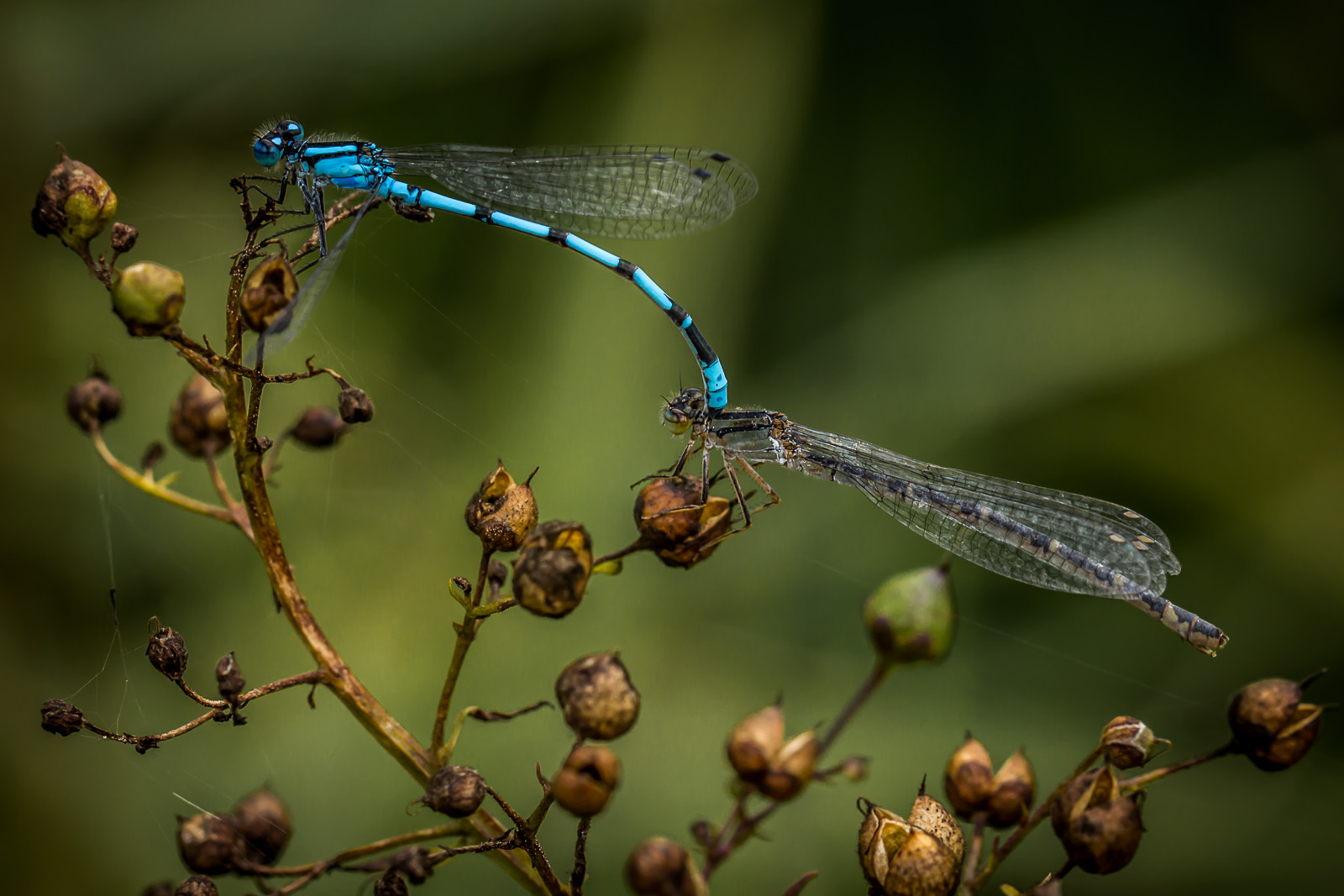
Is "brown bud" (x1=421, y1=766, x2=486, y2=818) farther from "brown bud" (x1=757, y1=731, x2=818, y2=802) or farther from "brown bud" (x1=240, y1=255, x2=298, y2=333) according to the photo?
"brown bud" (x1=240, y1=255, x2=298, y2=333)

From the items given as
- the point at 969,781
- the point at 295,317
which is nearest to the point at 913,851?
the point at 969,781

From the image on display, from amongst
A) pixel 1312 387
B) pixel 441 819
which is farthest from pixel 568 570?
pixel 1312 387

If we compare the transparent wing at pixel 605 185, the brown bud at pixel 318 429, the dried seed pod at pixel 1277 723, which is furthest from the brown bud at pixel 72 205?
the dried seed pod at pixel 1277 723

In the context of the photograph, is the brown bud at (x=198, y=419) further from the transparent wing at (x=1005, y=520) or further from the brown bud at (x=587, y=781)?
the transparent wing at (x=1005, y=520)

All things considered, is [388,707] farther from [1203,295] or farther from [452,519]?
[1203,295]

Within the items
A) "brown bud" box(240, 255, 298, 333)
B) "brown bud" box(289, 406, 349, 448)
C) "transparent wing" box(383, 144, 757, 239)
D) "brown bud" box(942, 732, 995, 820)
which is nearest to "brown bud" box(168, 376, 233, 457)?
"brown bud" box(289, 406, 349, 448)

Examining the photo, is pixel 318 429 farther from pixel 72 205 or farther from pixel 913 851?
pixel 913 851
